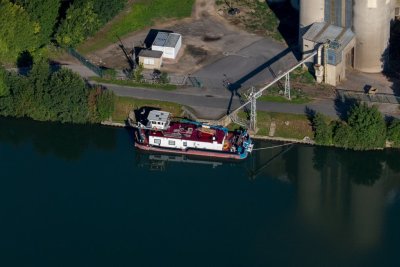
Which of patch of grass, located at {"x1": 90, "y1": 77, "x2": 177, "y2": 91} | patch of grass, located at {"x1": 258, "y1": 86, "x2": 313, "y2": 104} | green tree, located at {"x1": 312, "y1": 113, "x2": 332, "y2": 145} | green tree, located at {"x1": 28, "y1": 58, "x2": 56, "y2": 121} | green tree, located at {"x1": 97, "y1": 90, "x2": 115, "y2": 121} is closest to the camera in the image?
green tree, located at {"x1": 312, "y1": 113, "x2": 332, "y2": 145}

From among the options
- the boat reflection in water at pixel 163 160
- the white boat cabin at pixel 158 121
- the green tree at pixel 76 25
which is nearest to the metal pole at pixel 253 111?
the boat reflection in water at pixel 163 160

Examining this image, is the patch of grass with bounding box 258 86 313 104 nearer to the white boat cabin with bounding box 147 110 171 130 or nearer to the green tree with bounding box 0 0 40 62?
the white boat cabin with bounding box 147 110 171 130

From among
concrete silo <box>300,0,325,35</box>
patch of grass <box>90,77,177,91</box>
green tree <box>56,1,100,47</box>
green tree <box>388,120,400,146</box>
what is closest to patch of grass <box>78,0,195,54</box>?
green tree <box>56,1,100,47</box>

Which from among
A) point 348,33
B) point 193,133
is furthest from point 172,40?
point 348,33

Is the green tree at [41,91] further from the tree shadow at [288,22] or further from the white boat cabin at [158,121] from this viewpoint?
the tree shadow at [288,22]

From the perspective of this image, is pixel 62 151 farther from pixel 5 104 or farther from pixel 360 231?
pixel 360 231

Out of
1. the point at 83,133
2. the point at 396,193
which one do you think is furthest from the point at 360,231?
the point at 83,133

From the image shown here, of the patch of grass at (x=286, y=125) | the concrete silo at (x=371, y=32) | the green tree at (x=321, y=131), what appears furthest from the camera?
the concrete silo at (x=371, y=32)
